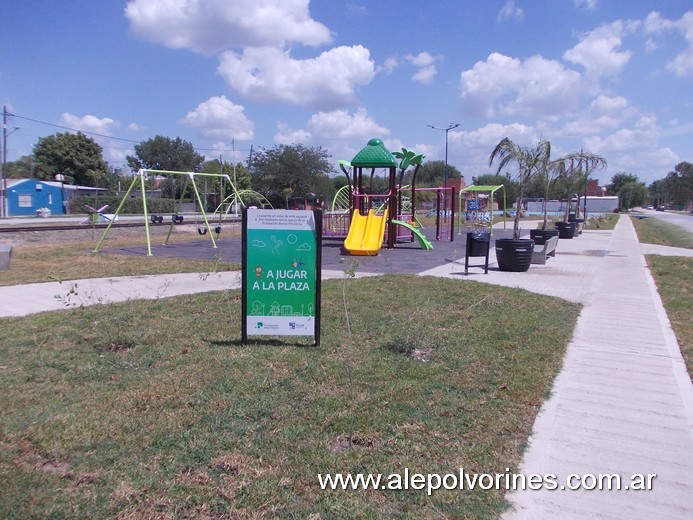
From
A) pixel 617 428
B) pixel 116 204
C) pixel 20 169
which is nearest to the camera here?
pixel 617 428

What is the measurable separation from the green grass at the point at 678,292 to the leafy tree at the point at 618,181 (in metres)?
122

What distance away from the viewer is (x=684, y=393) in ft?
15.5

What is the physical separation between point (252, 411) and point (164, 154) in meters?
78.6

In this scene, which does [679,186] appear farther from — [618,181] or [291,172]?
[291,172]

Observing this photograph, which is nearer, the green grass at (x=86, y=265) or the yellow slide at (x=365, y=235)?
the green grass at (x=86, y=265)

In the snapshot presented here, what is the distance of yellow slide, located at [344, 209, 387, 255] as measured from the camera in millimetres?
16516

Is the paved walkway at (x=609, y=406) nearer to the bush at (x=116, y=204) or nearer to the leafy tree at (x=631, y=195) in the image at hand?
the bush at (x=116, y=204)

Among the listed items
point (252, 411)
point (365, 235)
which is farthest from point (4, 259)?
point (252, 411)

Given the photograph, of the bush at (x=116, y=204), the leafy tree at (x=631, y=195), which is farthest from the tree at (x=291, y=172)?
the leafy tree at (x=631, y=195)

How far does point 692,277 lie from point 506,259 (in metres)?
4.05

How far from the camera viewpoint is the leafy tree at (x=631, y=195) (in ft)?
371

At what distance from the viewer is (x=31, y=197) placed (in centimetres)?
4734

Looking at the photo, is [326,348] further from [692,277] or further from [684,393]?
[692,277]

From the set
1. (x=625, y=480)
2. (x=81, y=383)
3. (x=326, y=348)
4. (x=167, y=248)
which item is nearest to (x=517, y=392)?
(x=625, y=480)
